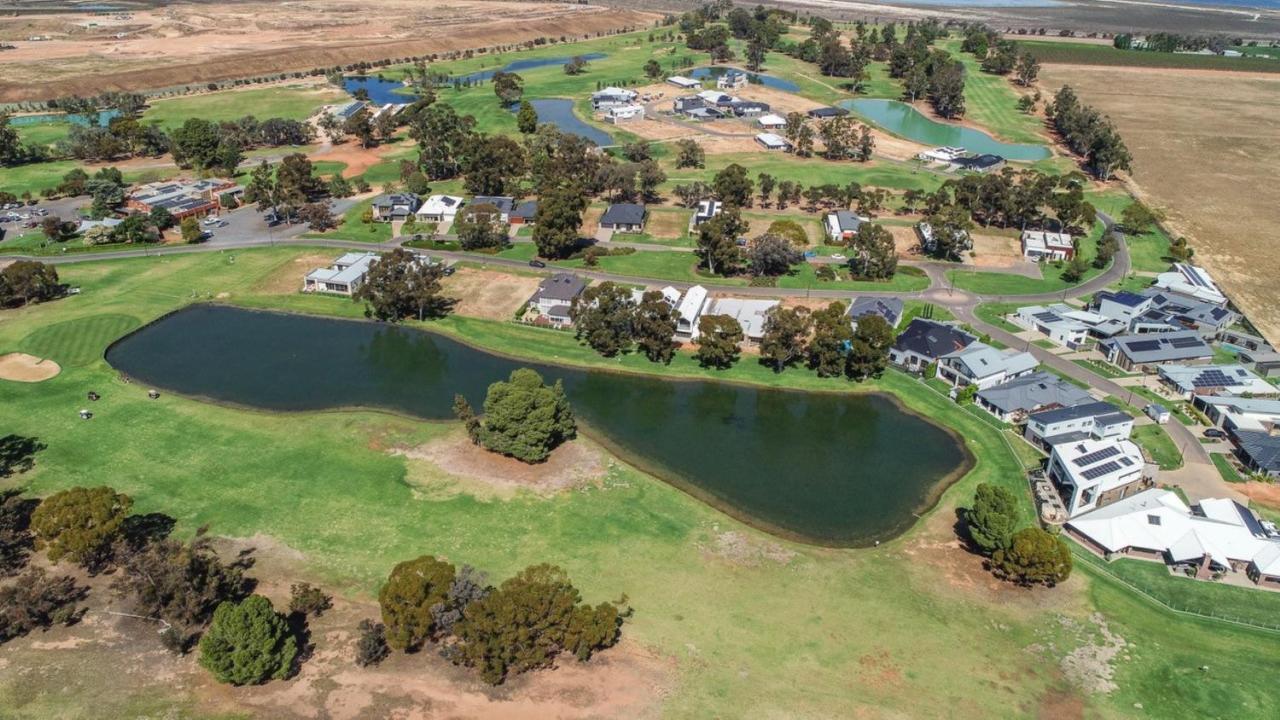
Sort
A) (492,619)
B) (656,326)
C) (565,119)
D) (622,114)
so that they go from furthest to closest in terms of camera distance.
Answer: (565,119) → (622,114) → (656,326) → (492,619)

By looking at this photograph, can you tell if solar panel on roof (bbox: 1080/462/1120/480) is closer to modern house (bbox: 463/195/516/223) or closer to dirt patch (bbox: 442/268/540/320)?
dirt patch (bbox: 442/268/540/320)

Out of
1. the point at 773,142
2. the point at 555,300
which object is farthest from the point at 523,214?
the point at 773,142

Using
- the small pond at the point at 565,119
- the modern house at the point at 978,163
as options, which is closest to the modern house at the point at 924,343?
the modern house at the point at 978,163

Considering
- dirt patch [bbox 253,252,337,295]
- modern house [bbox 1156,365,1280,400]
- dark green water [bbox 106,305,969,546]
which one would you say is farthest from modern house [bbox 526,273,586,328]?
modern house [bbox 1156,365,1280,400]

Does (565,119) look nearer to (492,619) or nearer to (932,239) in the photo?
(932,239)

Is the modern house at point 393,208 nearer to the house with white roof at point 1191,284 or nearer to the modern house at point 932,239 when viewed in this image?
the modern house at point 932,239
